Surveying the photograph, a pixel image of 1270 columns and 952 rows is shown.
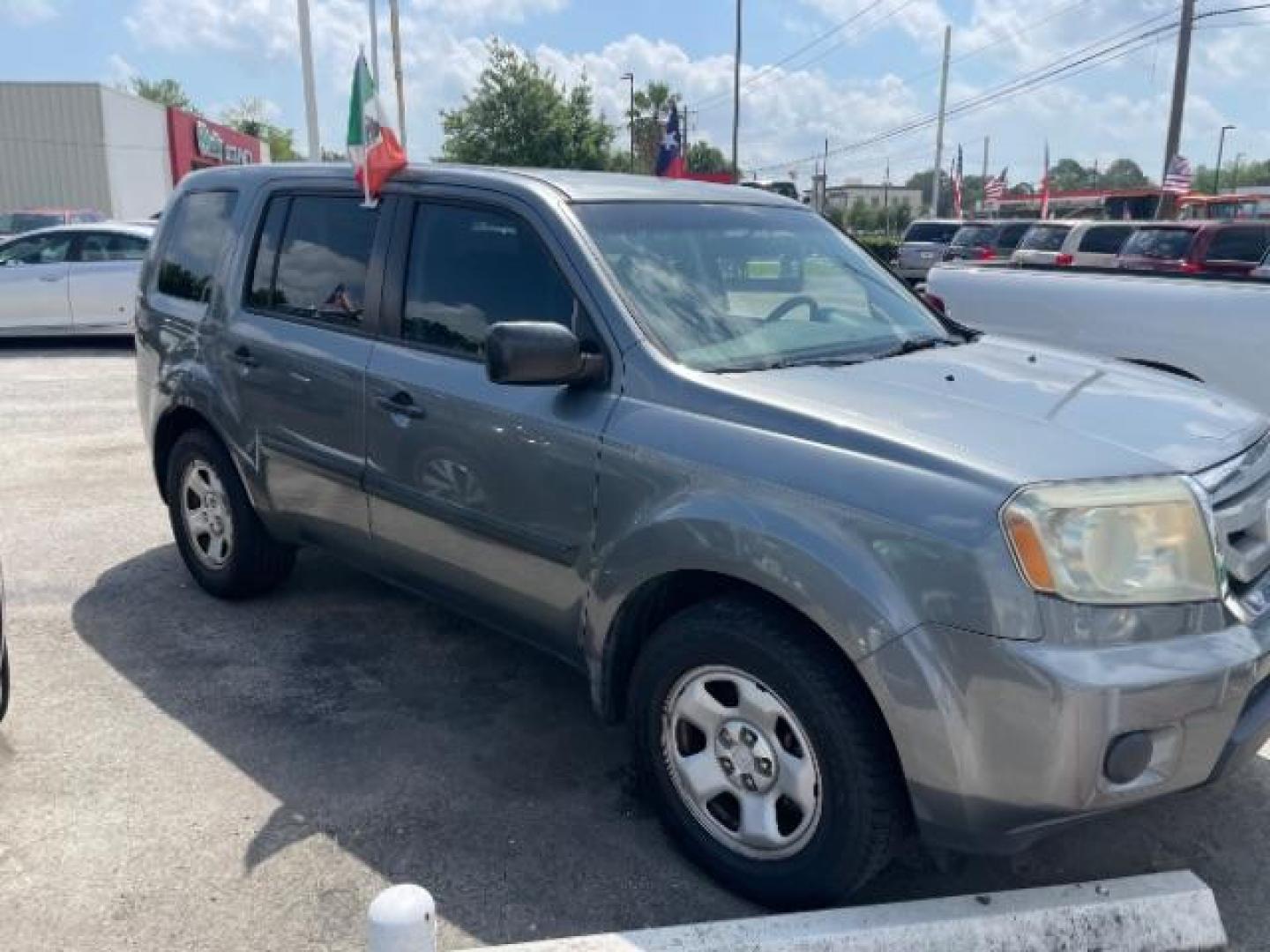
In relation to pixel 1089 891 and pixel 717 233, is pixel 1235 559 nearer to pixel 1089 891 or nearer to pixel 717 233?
pixel 1089 891

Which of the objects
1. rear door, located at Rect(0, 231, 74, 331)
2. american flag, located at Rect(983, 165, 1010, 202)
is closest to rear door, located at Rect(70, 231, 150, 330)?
rear door, located at Rect(0, 231, 74, 331)

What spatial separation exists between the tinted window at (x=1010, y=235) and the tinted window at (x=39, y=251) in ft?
51.3

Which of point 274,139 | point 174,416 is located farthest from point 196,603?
point 274,139

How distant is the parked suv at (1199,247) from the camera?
1435 centimetres

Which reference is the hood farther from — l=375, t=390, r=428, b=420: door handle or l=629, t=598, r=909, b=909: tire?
l=375, t=390, r=428, b=420: door handle

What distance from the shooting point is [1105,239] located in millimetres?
17844

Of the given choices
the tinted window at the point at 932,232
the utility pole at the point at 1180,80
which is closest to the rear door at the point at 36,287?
the tinted window at the point at 932,232

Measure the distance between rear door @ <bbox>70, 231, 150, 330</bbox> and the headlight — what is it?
12.3m

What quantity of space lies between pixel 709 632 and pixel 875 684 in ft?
1.58

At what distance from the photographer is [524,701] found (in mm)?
4090

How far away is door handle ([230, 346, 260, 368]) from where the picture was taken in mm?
4370

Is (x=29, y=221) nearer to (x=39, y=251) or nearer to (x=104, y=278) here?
(x=39, y=251)

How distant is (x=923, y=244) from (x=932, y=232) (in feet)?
2.68

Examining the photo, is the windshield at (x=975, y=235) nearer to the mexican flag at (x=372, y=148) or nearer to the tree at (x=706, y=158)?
the mexican flag at (x=372, y=148)
